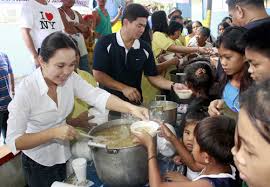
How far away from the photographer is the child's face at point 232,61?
1.66 metres

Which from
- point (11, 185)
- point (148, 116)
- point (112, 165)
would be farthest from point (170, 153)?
point (11, 185)

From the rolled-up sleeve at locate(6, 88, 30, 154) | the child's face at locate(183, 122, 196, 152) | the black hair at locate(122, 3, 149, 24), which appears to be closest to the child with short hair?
the child's face at locate(183, 122, 196, 152)

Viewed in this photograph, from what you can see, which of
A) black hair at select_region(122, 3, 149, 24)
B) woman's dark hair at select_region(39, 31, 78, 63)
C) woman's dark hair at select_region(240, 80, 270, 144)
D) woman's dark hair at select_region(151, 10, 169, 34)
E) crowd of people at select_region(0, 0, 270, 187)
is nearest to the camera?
woman's dark hair at select_region(240, 80, 270, 144)

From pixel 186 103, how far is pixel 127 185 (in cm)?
103

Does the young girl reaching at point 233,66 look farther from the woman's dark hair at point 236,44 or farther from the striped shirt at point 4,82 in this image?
the striped shirt at point 4,82

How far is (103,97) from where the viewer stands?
1.71m

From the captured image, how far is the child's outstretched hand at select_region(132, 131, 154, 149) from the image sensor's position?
1171 mm

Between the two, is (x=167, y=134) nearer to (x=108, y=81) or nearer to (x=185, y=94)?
(x=185, y=94)

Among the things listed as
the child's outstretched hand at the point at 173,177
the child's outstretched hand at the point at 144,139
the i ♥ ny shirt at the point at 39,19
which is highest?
the i ♥ ny shirt at the point at 39,19

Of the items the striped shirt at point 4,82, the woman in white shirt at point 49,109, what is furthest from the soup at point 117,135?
the striped shirt at point 4,82

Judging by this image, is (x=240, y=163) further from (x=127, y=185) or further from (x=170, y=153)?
(x=170, y=153)

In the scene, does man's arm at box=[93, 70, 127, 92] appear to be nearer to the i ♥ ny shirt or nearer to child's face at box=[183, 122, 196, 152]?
child's face at box=[183, 122, 196, 152]

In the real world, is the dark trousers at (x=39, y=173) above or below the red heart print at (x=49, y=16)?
below

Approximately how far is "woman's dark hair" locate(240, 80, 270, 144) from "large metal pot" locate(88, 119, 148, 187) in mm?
509
